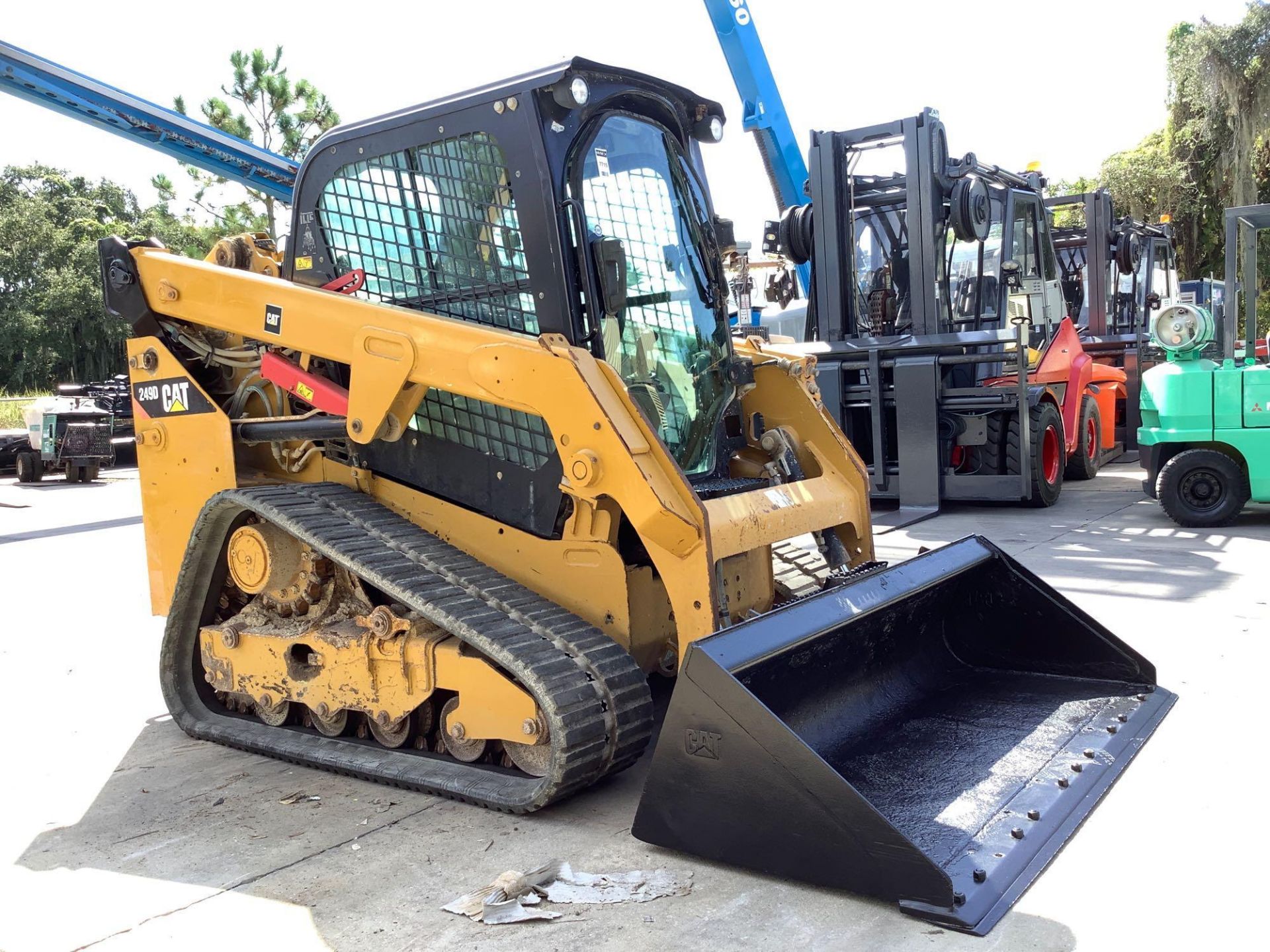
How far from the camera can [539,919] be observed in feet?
9.27

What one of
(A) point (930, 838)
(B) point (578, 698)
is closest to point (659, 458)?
(B) point (578, 698)

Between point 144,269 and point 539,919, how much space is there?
3.17 meters

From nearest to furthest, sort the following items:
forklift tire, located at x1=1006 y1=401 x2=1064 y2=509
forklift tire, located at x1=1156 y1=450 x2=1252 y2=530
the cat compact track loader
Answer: the cat compact track loader < forklift tire, located at x1=1156 y1=450 x2=1252 y2=530 < forklift tire, located at x1=1006 y1=401 x2=1064 y2=509

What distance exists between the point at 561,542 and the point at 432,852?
111 cm

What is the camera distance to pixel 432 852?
329 cm

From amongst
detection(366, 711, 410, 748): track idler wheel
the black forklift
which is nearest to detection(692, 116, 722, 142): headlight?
detection(366, 711, 410, 748): track idler wheel

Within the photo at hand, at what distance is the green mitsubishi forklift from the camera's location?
7.88m

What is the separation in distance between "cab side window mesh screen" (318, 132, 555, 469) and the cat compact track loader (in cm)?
1

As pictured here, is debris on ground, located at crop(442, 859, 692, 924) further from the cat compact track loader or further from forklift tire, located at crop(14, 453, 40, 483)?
forklift tire, located at crop(14, 453, 40, 483)

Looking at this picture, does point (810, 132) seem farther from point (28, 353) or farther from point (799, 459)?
point (28, 353)

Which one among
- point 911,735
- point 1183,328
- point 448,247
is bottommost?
point 911,735

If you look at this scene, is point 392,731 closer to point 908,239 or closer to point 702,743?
point 702,743

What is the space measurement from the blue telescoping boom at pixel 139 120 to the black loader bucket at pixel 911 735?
9804mm

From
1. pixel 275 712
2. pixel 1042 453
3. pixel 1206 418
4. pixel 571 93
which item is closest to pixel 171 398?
pixel 275 712
